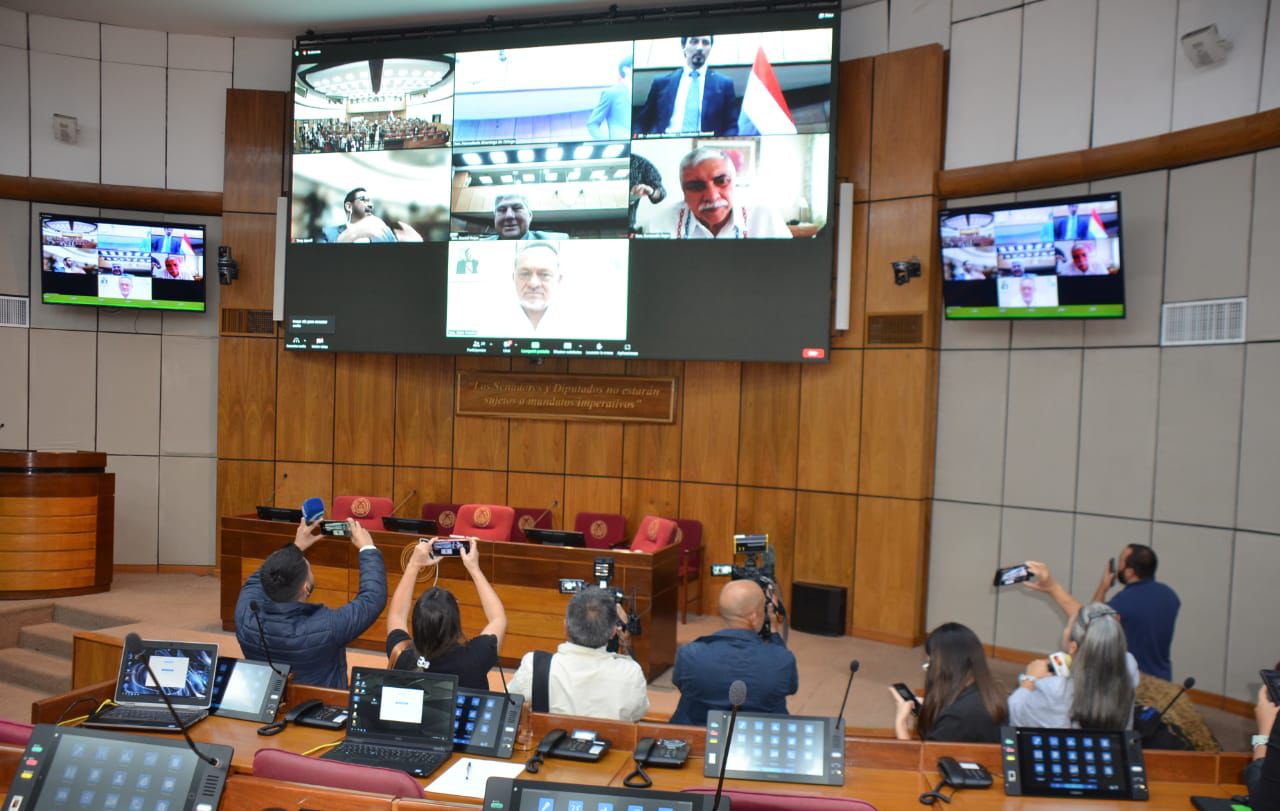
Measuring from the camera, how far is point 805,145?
268 inches

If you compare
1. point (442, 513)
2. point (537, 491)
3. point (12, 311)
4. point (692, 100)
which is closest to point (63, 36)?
point (12, 311)

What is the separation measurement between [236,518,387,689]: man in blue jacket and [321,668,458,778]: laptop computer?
571mm

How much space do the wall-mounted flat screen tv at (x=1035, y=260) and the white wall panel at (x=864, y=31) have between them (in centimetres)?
177

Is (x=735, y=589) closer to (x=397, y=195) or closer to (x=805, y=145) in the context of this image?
(x=805, y=145)

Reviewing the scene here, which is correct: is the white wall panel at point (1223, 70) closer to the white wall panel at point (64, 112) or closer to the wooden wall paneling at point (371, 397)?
the wooden wall paneling at point (371, 397)

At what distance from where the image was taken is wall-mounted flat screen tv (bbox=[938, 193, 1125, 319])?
226 inches

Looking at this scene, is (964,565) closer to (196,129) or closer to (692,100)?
(692,100)

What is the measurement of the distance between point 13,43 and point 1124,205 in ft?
31.5

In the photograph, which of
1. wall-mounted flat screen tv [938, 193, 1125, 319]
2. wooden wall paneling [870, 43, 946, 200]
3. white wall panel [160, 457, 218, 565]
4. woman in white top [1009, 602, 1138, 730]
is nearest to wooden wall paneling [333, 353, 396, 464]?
white wall panel [160, 457, 218, 565]

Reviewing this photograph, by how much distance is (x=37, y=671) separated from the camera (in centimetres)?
623

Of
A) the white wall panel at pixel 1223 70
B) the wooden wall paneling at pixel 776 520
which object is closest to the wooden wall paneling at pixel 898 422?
the wooden wall paneling at pixel 776 520

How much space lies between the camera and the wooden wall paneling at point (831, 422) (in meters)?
7.19

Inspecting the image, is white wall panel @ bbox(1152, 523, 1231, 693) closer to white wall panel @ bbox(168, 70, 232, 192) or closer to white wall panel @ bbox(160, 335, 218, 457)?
white wall panel @ bbox(160, 335, 218, 457)

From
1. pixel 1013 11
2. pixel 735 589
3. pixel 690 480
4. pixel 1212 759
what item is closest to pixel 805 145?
pixel 1013 11
